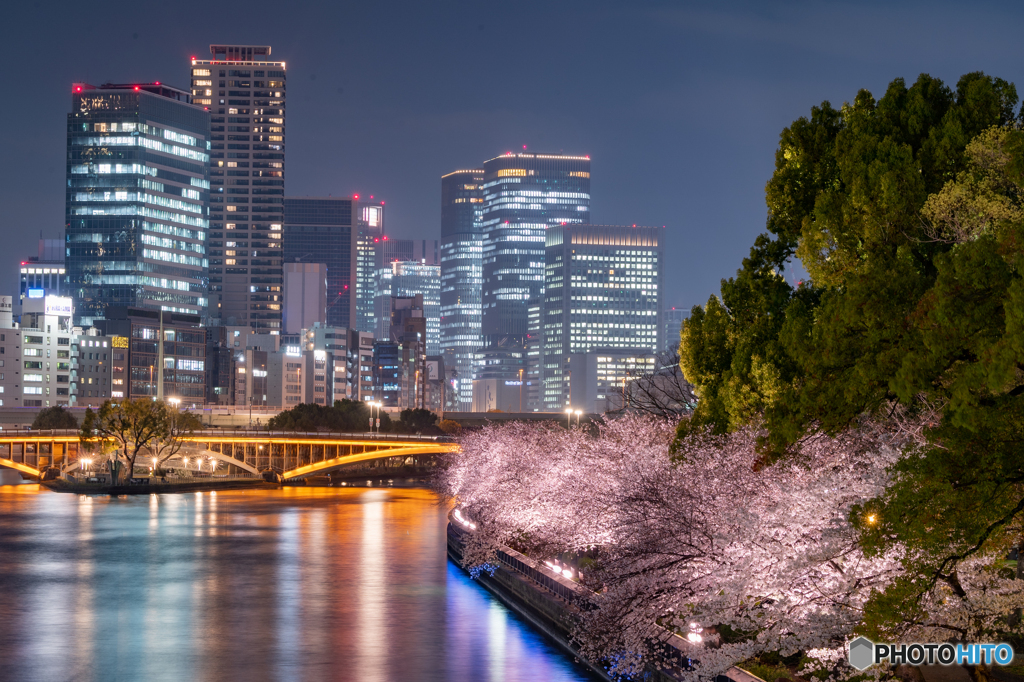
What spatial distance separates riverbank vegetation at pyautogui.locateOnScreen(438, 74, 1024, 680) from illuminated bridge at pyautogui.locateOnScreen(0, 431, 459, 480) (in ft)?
299

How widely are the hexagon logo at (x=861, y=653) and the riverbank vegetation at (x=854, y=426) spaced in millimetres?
490

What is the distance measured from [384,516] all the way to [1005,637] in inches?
2620

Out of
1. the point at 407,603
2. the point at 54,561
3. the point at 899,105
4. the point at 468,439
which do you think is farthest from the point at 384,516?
→ the point at 899,105

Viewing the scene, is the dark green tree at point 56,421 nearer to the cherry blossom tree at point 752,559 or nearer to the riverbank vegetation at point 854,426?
the cherry blossom tree at point 752,559

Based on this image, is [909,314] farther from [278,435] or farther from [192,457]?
[192,457]

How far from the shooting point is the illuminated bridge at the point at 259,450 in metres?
124

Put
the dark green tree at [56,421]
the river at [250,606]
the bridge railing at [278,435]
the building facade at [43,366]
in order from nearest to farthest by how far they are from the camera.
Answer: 1. the river at [250,606]
2. the bridge railing at [278,435]
3. the dark green tree at [56,421]
4. the building facade at [43,366]

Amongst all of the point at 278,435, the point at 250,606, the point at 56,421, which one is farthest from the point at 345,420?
the point at 250,606

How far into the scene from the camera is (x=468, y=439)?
8962 cm

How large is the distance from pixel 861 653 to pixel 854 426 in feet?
17.1

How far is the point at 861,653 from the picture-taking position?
20.7 meters

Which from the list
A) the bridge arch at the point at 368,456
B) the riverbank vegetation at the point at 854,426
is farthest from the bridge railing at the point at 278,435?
the riverbank vegetation at the point at 854,426

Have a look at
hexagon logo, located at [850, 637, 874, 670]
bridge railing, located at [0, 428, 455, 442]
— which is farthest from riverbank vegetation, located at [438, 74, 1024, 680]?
bridge railing, located at [0, 428, 455, 442]

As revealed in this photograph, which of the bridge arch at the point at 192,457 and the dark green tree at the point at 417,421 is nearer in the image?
the bridge arch at the point at 192,457
